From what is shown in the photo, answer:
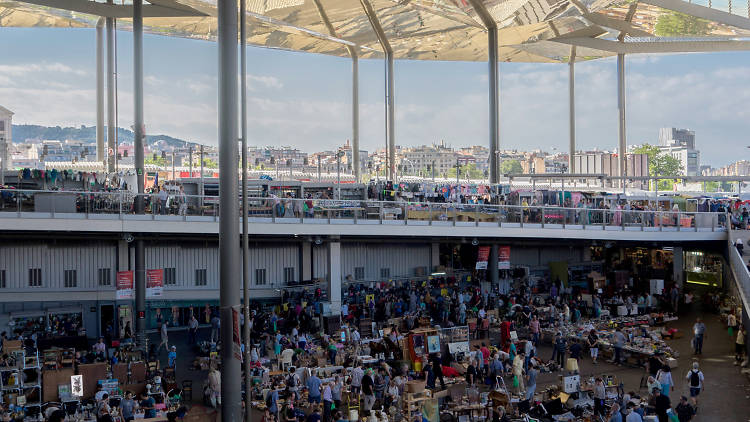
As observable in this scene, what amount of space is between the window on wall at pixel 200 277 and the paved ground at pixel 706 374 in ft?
5.84

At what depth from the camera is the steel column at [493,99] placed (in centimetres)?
3422

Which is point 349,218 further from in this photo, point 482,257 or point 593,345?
point 593,345

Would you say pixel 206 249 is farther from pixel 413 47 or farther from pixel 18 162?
pixel 413 47

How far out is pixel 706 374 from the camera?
717 inches

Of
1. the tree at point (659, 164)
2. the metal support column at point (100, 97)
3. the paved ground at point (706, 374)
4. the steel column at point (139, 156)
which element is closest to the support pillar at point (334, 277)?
the paved ground at point (706, 374)

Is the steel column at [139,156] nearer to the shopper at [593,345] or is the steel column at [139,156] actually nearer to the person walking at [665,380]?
the shopper at [593,345]

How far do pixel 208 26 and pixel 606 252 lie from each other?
2222cm

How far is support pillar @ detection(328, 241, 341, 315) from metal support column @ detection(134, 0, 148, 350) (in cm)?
610

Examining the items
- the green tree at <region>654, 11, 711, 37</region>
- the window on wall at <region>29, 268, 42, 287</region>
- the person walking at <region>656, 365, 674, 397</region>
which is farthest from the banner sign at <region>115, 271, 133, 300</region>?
the green tree at <region>654, 11, 711, 37</region>

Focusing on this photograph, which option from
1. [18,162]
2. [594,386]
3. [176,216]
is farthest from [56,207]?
[18,162]

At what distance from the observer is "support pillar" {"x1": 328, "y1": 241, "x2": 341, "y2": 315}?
77.6 ft

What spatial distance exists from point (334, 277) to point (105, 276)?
24.9 ft

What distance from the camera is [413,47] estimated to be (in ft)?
130

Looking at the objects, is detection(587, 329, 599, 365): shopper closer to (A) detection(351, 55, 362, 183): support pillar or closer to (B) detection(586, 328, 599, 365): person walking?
(B) detection(586, 328, 599, 365): person walking
